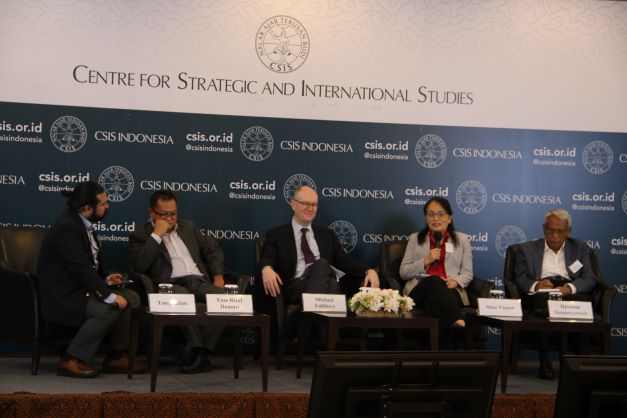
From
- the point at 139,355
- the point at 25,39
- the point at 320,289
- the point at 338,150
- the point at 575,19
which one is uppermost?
the point at 575,19

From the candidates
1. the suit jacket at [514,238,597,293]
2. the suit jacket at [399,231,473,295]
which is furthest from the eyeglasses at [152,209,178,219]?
the suit jacket at [514,238,597,293]

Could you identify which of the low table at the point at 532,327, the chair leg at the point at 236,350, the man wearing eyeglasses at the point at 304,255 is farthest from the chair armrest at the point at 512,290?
the chair leg at the point at 236,350

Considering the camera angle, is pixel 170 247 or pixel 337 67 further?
pixel 337 67

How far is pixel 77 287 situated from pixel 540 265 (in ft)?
10.3

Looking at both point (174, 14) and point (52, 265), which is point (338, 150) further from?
point (52, 265)

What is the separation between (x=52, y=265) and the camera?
217 inches

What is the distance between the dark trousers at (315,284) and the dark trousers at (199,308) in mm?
485

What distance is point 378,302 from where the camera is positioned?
5328 millimetres

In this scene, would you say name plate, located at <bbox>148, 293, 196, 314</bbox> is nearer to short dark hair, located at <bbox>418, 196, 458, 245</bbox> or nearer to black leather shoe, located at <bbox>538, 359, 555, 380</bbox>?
short dark hair, located at <bbox>418, 196, 458, 245</bbox>

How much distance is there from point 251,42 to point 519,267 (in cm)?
250

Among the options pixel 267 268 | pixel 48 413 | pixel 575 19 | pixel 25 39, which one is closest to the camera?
pixel 48 413

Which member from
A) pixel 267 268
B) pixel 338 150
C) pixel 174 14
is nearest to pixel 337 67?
pixel 338 150

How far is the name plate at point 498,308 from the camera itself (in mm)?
5676

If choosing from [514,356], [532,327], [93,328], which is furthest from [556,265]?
[93,328]
